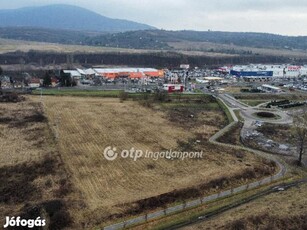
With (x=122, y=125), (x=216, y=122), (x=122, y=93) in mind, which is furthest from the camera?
(x=122, y=93)

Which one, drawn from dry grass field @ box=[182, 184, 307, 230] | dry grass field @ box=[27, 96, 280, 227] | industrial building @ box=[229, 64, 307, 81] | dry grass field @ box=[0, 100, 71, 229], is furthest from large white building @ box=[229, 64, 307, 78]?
dry grass field @ box=[182, 184, 307, 230]

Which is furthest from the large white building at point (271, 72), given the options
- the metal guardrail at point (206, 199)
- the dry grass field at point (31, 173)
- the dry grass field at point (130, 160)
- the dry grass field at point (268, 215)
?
the dry grass field at point (268, 215)

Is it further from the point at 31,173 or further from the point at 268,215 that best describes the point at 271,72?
the point at 31,173

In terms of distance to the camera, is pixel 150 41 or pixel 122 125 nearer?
pixel 122 125

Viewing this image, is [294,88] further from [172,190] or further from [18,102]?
[172,190]

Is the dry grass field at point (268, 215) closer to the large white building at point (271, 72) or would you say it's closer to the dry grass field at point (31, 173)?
the dry grass field at point (31, 173)

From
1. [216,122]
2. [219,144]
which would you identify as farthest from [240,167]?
[216,122]
